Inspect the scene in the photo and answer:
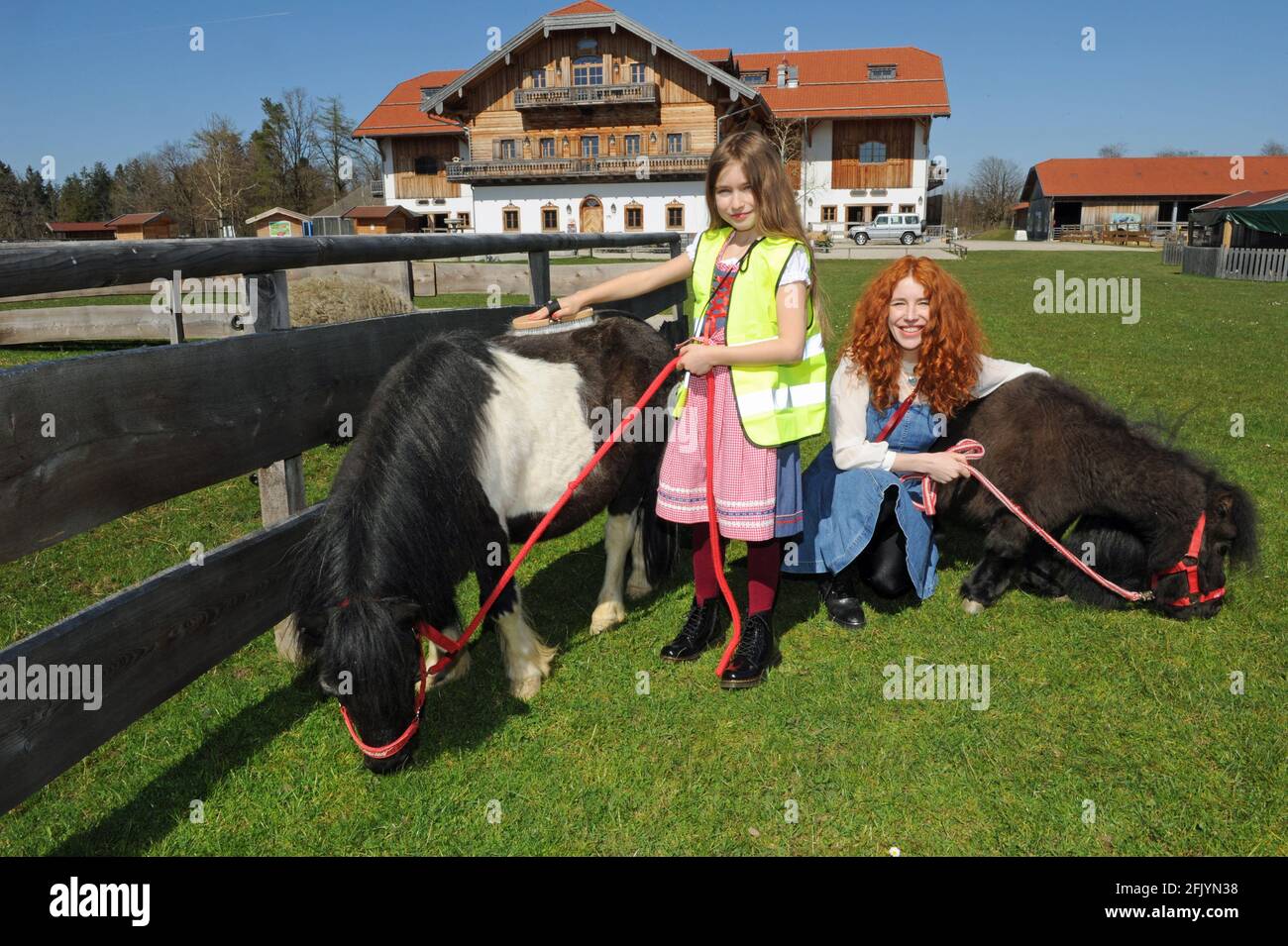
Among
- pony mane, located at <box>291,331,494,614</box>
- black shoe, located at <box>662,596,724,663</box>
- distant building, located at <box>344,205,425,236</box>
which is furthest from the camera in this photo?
distant building, located at <box>344,205,425,236</box>

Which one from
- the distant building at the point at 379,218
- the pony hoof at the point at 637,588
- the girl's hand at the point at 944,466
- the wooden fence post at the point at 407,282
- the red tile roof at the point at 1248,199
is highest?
the distant building at the point at 379,218

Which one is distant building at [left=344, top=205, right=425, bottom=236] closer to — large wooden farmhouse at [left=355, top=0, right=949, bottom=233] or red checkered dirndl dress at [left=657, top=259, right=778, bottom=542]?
large wooden farmhouse at [left=355, top=0, right=949, bottom=233]

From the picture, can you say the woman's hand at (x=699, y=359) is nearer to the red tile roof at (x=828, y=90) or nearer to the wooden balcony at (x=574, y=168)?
the wooden balcony at (x=574, y=168)

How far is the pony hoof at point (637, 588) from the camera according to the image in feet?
15.9

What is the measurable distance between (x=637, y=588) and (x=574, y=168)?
151 feet

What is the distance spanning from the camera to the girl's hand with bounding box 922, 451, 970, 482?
422cm

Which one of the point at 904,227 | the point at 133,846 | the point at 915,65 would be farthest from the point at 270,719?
the point at 915,65

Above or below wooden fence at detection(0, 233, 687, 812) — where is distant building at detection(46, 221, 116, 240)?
above

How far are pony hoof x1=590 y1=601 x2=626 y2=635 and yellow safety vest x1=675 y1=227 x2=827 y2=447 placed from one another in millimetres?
1357

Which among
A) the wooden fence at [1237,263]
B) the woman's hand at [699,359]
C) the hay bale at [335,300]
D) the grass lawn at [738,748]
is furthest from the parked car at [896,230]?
the woman's hand at [699,359]

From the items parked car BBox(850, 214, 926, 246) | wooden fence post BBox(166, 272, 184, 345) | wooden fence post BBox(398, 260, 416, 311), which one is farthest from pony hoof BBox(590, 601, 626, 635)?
parked car BBox(850, 214, 926, 246)

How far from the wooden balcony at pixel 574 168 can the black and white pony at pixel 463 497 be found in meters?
43.2

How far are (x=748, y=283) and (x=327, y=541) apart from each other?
1934 millimetres

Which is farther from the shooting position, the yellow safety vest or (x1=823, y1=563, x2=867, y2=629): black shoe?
(x1=823, y1=563, x2=867, y2=629): black shoe
